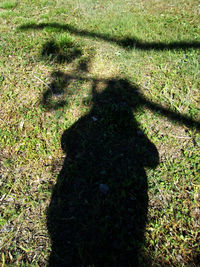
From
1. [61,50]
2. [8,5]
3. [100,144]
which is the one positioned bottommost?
[100,144]

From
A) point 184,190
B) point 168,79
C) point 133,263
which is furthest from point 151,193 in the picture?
point 168,79

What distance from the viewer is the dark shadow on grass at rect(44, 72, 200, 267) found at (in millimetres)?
1977

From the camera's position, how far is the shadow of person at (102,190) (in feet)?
6.49

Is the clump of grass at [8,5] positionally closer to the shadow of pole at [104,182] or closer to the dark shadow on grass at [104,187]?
the shadow of pole at [104,182]

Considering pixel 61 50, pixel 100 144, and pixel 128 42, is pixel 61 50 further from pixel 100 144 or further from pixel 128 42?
pixel 100 144

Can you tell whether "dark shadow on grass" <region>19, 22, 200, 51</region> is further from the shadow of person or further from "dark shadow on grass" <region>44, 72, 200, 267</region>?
the shadow of person

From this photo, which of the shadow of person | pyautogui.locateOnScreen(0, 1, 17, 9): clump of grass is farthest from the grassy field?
pyautogui.locateOnScreen(0, 1, 17, 9): clump of grass

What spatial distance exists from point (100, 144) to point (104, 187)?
62cm

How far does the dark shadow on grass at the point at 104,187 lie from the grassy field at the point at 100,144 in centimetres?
1

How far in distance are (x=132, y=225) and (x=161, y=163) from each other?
0.86 metres

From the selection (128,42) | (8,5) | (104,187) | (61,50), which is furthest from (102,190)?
(8,5)

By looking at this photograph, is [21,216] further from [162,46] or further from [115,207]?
[162,46]

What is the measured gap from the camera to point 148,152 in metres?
2.71

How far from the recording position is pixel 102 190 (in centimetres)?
239
